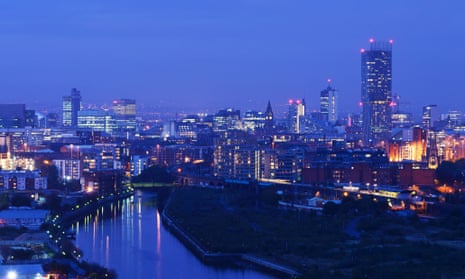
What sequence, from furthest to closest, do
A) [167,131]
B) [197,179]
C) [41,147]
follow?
[167,131]
[41,147]
[197,179]

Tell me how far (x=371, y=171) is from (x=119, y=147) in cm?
1376

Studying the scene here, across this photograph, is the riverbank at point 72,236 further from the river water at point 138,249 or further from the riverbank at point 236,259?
the riverbank at point 236,259

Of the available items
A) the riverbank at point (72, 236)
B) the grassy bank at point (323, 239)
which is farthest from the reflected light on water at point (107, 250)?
the grassy bank at point (323, 239)

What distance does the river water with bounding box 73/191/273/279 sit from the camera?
47.2 ft

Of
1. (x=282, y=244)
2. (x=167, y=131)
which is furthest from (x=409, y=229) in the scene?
(x=167, y=131)

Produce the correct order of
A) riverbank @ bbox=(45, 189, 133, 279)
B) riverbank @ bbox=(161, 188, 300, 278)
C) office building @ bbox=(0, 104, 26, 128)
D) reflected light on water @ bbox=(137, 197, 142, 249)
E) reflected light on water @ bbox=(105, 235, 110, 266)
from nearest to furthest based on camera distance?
1. riverbank @ bbox=(45, 189, 133, 279)
2. riverbank @ bbox=(161, 188, 300, 278)
3. reflected light on water @ bbox=(105, 235, 110, 266)
4. reflected light on water @ bbox=(137, 197, 142, 249)
5. office building @ bbox=(0, 104, 26, 128)

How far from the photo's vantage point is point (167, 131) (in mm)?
56250

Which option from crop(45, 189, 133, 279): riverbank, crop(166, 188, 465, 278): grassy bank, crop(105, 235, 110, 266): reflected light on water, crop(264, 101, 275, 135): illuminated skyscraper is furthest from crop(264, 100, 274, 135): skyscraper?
crop(105, 235, 110, 266): reflected light on water

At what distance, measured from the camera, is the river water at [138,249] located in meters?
14.4

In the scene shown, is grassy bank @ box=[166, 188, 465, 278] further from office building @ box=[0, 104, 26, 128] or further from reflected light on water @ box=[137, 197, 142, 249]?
office building @ box=[0, 104, 26, 128]

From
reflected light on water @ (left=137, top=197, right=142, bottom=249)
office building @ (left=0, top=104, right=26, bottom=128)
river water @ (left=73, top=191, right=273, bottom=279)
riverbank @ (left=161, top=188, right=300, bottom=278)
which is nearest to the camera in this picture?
riverbank @ (left=161, top=188, right=300, bottom=278)

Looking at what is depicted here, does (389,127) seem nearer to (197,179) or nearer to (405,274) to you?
(197,179)

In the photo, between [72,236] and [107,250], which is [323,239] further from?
[72,236]

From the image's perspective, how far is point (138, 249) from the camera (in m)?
16.6
